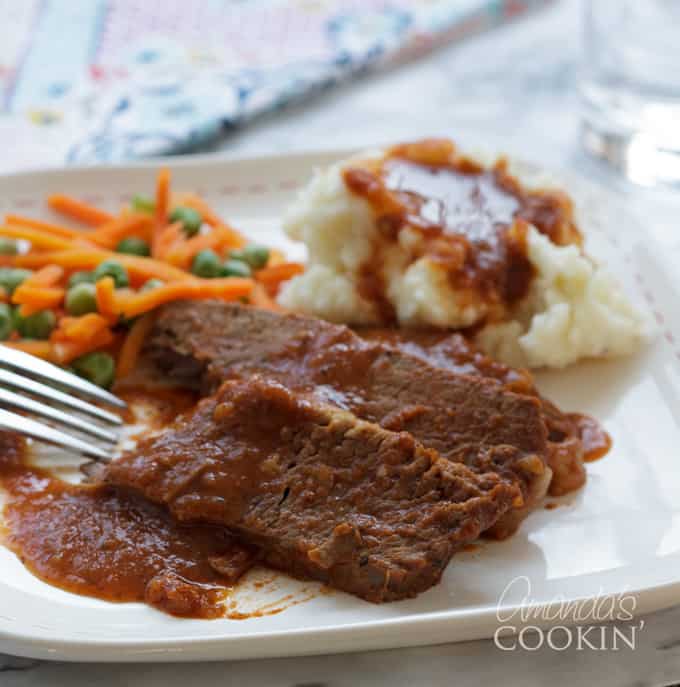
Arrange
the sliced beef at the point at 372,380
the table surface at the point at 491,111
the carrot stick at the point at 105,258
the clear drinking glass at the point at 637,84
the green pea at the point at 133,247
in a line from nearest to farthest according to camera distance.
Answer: the sliced beef at the point at 372,380, the carrot stick at the point at 105,258, the green pea at the point at 133,247, the table surface at the point at 491,111, the clear drinking glass at the point at 637,84

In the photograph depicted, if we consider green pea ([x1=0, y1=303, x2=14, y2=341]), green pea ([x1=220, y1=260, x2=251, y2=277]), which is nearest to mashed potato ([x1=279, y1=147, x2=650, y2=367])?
green pea ([x1=220, y1=260, x2=251, y2=277])

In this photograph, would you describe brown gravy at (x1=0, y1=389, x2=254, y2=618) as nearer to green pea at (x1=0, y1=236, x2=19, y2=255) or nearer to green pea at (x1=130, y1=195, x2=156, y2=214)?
green pea at (x1=0, y1=236, x2=19, y2=255)

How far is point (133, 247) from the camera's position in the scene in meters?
5.80

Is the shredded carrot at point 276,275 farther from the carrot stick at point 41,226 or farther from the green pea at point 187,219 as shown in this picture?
the carrot stick at point 41,226

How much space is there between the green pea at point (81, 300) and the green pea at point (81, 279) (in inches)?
5.4

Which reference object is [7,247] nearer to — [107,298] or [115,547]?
[107,298]

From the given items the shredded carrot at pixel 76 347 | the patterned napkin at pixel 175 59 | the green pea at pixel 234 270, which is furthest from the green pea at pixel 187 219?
the patterned napkin at pixel 175 59

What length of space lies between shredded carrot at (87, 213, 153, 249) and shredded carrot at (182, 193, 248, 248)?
0.33m

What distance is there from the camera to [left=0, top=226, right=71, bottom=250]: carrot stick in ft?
18.3

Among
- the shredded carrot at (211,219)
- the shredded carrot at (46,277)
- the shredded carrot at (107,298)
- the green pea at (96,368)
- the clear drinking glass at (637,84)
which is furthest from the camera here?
the clear drinking glass at (637,84)

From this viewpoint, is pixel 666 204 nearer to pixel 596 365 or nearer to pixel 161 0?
pixel 596 365

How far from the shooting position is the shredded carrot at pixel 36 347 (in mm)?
5070

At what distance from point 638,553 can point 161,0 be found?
750cm

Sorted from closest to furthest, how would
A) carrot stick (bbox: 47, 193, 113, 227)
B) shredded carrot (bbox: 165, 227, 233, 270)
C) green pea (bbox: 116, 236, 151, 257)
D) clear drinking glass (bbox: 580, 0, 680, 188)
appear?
shredded carrot (bbox: 165, 227, 233, 270) → green pea (bbox: 116, 236, 151, 257) → carrot stick (bbox: 47, 193, 113, 227) → clear drinking glass (bbox: 580, 0, 680, 188)
